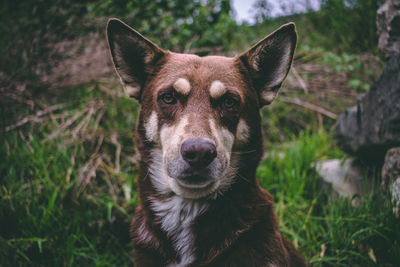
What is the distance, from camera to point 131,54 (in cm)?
237

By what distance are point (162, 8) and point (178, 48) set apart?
1096 millimetres

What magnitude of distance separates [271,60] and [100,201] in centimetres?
237

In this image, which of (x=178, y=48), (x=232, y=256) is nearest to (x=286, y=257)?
(x=232, y=256)

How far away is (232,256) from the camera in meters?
1.96

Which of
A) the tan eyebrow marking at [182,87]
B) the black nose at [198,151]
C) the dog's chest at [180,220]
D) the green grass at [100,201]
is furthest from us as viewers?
the green grass at [100,201]

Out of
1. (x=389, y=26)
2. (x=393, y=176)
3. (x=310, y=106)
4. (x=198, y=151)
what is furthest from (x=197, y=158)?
(x=310, y=106)

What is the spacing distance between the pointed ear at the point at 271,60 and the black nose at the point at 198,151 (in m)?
0.90

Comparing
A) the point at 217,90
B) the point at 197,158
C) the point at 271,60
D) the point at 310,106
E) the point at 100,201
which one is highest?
the point at 271,60

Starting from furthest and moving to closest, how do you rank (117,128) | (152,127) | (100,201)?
(117,128), (100,201), (152,127)

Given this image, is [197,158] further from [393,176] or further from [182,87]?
[393,176]

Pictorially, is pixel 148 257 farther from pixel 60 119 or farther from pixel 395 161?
pixel 60 119

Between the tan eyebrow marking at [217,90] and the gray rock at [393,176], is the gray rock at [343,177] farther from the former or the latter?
the tan eyebrow marking at [217,90]

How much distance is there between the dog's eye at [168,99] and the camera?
222 centimetres

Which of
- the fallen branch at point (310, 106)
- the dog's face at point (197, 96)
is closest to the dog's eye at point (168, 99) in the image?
the dog's face at point (197, 96)
